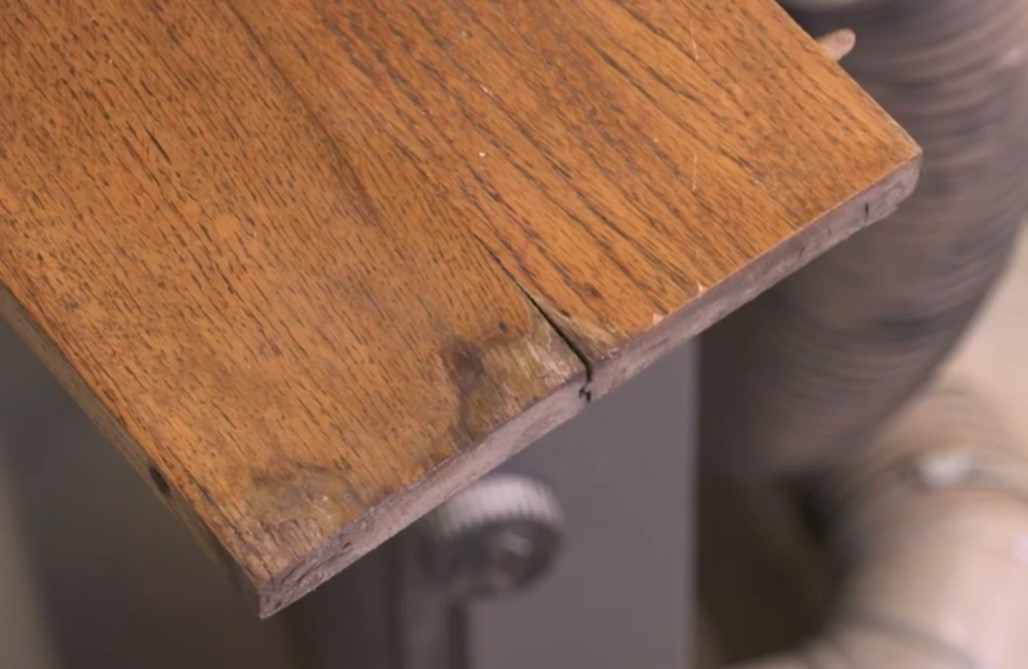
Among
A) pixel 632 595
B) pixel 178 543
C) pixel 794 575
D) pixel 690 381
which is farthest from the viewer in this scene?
pixel 794 575

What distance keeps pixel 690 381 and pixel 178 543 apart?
1.22ft

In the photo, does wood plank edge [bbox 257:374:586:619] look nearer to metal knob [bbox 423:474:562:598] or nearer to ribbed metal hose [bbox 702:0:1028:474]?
metal knob [bbox 423:474:562:598]

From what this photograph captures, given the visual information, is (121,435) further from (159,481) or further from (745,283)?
(745,283)

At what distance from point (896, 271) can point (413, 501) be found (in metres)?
0.43

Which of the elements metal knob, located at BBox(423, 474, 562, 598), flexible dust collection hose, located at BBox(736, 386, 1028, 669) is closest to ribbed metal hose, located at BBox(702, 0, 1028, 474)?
flexible dust collection hose, located at BBox(736, 386, 1028, 669)

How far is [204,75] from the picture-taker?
0.26 metres

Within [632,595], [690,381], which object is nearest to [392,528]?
[690,381]

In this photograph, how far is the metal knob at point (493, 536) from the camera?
0.43 meters

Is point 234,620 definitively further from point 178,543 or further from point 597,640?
point 597,640

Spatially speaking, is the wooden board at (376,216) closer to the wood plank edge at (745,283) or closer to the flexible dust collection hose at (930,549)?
the wood plank edge at (745,283)

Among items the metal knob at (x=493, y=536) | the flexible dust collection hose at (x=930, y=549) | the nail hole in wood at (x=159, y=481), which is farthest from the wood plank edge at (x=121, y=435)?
the flexible dust collection hose at (x=930, y=549)

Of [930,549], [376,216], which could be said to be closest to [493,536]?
[376,216]

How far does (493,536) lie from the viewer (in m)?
0.44

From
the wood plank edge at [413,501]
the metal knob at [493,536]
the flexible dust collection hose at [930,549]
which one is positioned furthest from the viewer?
the flexible dust collection hose at [930,549]
